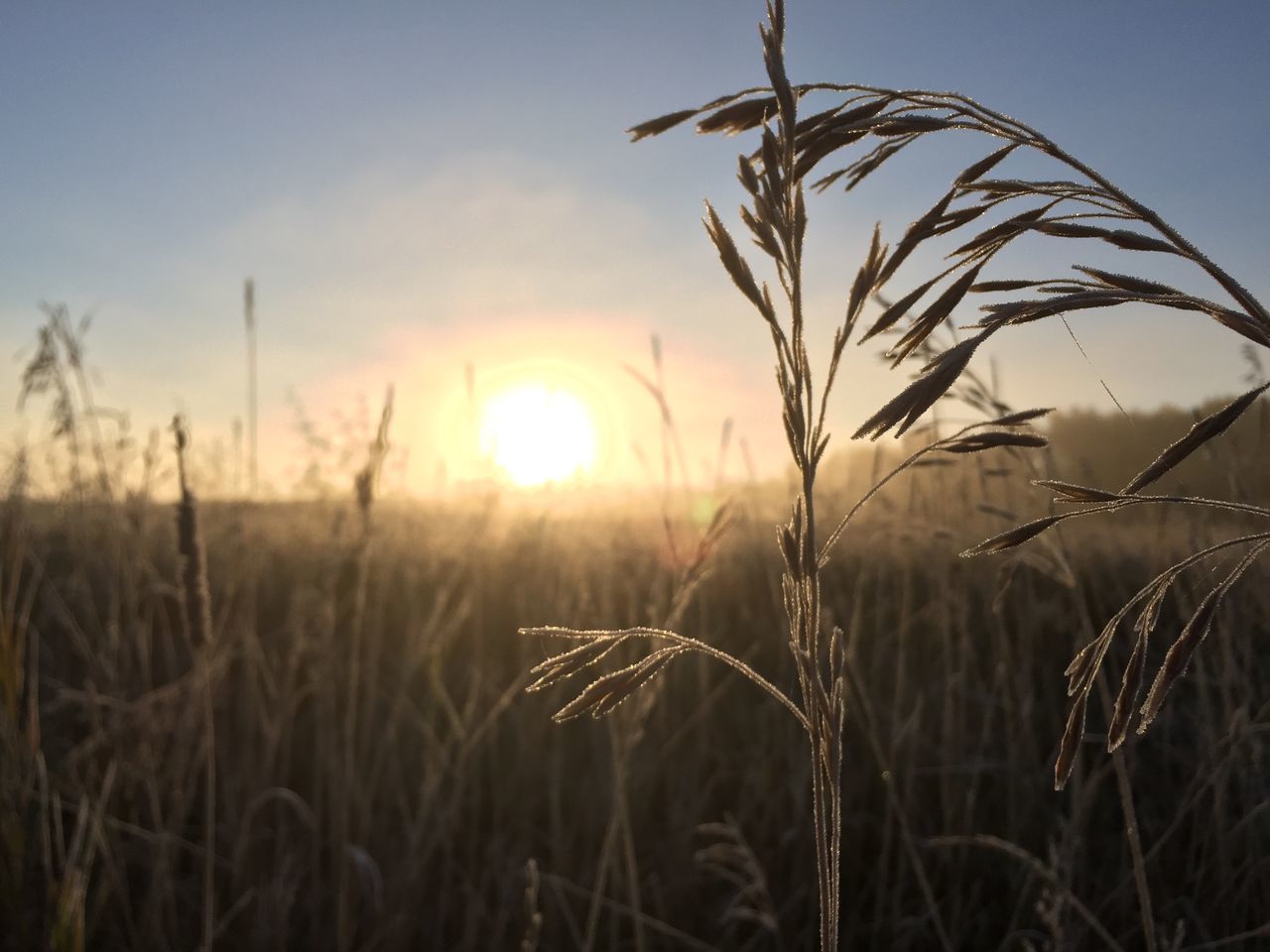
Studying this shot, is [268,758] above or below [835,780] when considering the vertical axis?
below

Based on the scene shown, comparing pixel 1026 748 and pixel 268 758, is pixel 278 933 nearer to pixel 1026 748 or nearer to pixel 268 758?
pixel 268 758

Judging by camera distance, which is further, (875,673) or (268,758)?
(875,673)

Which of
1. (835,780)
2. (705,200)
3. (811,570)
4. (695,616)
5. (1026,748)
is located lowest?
(1026,748)

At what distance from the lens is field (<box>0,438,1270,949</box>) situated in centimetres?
200

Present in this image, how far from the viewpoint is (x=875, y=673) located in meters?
3.36

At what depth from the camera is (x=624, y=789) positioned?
6.41 ft

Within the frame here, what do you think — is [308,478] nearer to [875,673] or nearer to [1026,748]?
[875,673]

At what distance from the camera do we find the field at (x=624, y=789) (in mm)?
2002

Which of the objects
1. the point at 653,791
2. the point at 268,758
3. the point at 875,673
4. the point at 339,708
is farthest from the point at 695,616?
the point at 268,758

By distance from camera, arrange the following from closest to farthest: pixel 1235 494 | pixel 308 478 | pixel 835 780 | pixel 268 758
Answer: pixel 835 780 → pixel 1235 494 → pixel 268 758 → pixel 308 478

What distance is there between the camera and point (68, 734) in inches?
131

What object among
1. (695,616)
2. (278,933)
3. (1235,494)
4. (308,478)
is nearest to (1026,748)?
(1235,494)

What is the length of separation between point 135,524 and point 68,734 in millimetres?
1630

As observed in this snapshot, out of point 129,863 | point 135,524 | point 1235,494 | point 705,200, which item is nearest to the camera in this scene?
point 705,200
